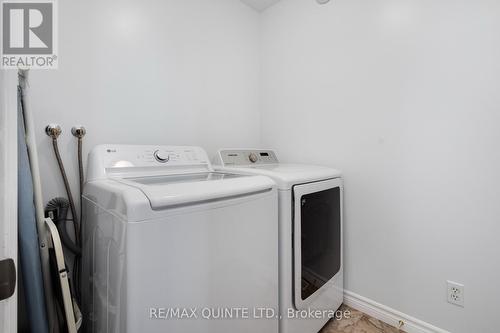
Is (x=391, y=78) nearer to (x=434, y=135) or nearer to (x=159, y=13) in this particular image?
(x=434, y=135)

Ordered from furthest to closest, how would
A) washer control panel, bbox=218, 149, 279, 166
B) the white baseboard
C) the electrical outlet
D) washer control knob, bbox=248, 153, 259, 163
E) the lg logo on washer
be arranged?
washer control knob, bbox=248, 153, 259, 163 < washer control panel, bbox=218, 149, 279, 166 < the white baseboard < the electrical outlet < the lg logo on washer

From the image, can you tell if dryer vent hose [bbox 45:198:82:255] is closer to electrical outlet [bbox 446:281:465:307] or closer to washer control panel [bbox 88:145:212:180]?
washer control panel [bbox 88:145:212:180]

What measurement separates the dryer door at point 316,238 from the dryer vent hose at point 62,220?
111 centimetres

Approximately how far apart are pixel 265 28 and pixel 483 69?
1685 millimetres

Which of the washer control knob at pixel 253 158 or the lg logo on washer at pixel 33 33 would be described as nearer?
the lg logo on washer at pixel 33 33

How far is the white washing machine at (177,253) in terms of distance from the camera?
0.70 m

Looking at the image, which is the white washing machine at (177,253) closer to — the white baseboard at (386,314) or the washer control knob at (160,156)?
the washer control knob at (160,156)

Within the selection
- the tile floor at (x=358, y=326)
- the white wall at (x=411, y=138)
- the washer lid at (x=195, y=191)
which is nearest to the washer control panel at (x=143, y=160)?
the washer lid at (x=195, y=191)

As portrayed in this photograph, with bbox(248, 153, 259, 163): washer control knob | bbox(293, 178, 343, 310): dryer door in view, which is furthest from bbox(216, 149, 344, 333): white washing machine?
bbox(248, 153, 259, 163): washer control knob

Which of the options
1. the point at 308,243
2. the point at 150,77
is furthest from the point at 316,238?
the point at 150,77

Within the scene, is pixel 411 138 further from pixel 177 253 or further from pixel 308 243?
pixel 177 253

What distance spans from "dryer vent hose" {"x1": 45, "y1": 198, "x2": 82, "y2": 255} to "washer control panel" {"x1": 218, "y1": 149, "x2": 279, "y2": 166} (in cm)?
91

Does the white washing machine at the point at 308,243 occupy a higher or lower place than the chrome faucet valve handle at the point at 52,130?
lower

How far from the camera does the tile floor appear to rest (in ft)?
4.71
